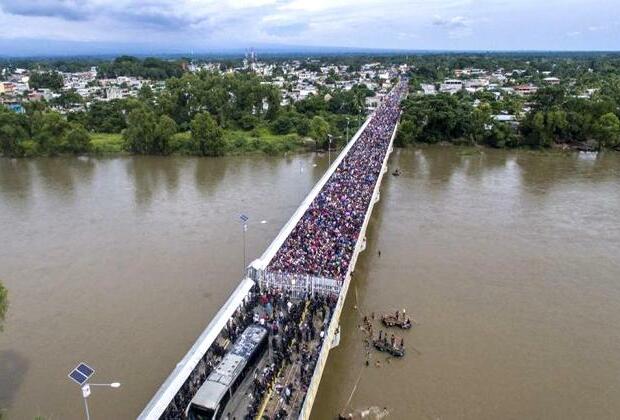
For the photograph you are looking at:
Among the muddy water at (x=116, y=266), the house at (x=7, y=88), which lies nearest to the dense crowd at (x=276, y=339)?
the muddy water at (x=116, y=266)

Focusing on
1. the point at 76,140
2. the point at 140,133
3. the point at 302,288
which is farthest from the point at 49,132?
the point at 302,288

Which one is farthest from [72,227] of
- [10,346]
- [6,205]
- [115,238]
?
[10,346]

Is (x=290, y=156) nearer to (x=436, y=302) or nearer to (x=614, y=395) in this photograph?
(x=436, y=302)

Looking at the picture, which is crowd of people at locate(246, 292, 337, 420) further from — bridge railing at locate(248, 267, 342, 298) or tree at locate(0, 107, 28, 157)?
tree at locate(0, 107, 28, 157)

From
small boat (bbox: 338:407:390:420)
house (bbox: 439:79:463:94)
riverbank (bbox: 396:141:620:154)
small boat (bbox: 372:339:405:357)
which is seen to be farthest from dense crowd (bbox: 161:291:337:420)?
house (bbox: 439:79:463:94)

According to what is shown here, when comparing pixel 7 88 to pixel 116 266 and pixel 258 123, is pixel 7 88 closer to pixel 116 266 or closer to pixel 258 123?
pixel 258 123

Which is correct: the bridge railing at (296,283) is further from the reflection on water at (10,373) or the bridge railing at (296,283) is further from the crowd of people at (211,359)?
the reflection on water at (10,373)

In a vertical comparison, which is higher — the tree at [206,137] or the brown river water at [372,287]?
the tree at [206,137]
